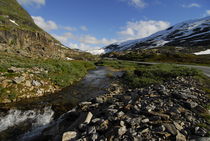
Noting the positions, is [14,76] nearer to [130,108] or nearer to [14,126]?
[14,126]

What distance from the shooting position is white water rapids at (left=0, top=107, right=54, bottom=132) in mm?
8742

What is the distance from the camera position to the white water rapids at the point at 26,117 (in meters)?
8.74

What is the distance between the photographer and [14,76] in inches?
554

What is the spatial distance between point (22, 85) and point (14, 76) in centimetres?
162

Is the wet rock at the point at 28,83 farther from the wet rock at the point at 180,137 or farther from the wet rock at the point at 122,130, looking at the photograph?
→ the wet rock at the point at 180,137

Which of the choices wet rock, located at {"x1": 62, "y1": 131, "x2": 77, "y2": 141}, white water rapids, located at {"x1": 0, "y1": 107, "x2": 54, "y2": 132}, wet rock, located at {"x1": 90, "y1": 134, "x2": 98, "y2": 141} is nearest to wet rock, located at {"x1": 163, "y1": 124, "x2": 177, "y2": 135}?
wet rock, located at {"x1": 90, "y1": 134, "x2": 98, "y2": 141}

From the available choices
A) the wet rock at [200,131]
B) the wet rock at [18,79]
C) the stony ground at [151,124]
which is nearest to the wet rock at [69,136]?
the stony ground at [151,124]

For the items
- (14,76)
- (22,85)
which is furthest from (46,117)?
(14,76)

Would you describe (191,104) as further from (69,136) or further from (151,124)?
(69,136)

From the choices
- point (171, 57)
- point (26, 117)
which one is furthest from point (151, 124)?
point (171, 57)

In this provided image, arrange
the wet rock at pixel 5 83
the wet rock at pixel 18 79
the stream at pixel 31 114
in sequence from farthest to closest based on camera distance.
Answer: the wet rock at pixel 18 79 → the wet rock at pixel 5 83 → the stream at pixel 31 114

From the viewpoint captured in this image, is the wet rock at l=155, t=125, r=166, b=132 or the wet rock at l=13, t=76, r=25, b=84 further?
the wet rock at l=13, t=76, r=25, b=84

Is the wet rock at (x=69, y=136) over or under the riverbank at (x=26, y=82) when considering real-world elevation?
under

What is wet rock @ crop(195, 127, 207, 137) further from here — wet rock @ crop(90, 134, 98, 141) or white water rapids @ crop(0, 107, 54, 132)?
white water rapids @ crop(0, 107, 54, 132)
